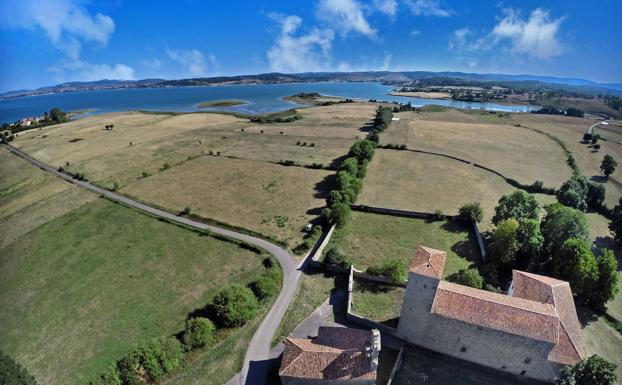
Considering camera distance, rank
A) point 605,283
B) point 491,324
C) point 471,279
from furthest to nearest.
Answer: point 471,279 → point 605,283 → point 491,324

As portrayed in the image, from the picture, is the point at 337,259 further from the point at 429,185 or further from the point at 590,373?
the point at 429,185

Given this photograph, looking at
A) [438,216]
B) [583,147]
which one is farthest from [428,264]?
[583,147]

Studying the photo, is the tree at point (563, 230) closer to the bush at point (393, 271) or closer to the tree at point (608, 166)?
the bush at point (393, 271)

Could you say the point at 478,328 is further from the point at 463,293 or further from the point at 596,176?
the point at 596,176

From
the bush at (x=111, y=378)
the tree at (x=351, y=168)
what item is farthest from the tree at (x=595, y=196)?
the bush at (x=111, y=378)

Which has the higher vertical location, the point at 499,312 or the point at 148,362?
the point at 499,312

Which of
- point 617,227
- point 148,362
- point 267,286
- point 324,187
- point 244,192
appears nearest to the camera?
point 148,362

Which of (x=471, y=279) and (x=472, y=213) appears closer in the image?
(x=471, y=279)

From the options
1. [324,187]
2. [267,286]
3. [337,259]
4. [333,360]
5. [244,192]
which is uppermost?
[324,187]
